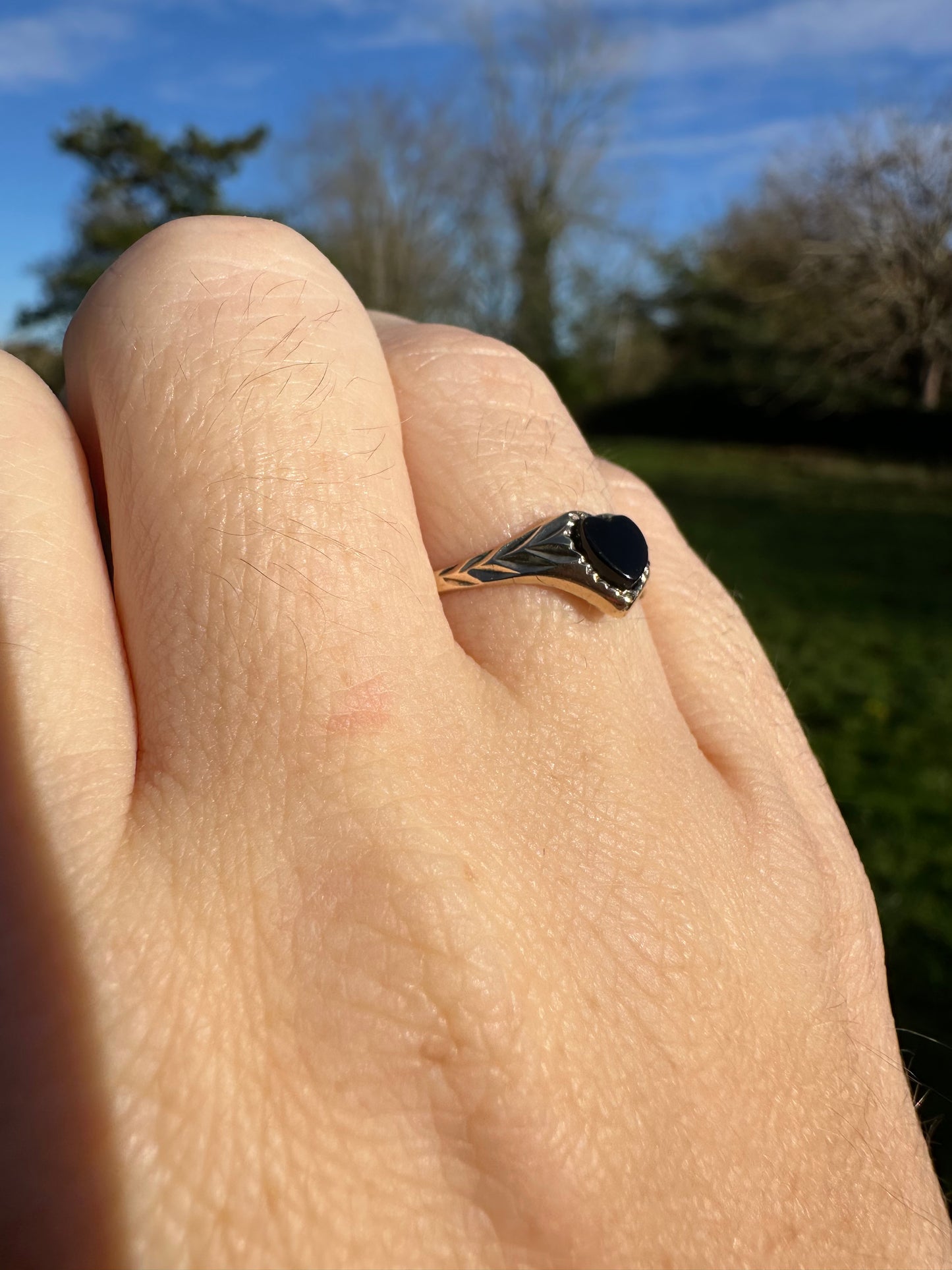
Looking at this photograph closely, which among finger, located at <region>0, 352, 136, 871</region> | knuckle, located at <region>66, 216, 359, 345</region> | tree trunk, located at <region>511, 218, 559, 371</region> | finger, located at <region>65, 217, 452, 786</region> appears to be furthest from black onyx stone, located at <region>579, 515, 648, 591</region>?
tree trunk, located at <region>511, 218, 559, 371</region>

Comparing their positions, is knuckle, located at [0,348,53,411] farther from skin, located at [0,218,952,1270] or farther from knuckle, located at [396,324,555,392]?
knuckle, located at [396,324,555,392]

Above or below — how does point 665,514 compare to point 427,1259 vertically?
above

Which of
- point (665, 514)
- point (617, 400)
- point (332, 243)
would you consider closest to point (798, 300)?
point (617, 400)

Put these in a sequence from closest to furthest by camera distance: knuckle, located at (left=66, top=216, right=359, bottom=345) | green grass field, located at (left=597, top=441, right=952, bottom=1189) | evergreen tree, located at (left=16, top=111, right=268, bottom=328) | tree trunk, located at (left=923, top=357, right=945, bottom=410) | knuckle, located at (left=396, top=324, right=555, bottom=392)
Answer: knuckle, located at (left=66, top=216, right=359, bottom=345), knuckle, located at (left=396, top=324, right=555, bottom=392), green grass field, located at (left=597, top=441, right=952, bottom=1189), evergreen tree, located at (left=16, top=111, right=268, bottom=328), tree trunk, located at (left=923, top=357, right=945, bottom=410)

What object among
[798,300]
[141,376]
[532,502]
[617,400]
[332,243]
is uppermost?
[141,376]

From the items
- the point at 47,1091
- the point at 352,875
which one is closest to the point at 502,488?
the point at 352,875


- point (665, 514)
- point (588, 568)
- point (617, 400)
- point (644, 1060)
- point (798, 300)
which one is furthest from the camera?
point (617, 400)

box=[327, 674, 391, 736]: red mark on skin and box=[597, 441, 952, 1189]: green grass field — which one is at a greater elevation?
box=[327, 674, 391, 736]: red mark on skin

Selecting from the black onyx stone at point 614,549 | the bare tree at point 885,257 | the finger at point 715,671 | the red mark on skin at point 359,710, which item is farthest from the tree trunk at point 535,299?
the red mark on skin at point 359,710

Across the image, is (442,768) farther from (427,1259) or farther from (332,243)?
(332,243)
